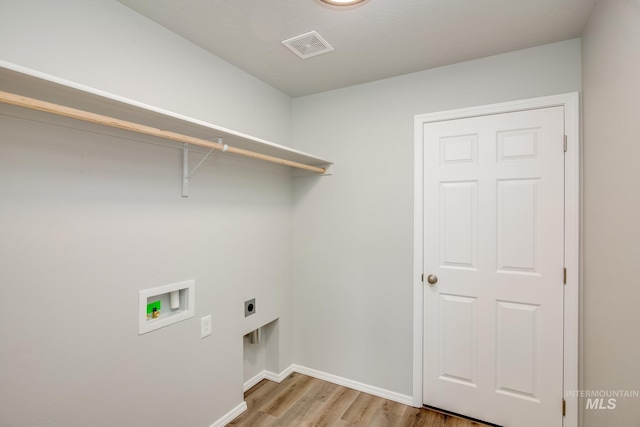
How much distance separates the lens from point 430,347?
7.51 ft

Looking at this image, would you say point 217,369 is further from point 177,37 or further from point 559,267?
point 559,267

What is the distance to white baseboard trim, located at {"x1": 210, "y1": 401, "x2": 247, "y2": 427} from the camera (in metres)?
2.09

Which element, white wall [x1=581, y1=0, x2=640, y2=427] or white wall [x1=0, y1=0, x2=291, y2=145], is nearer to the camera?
white wall [x1=581, y1=0, x2=640, y2=427]

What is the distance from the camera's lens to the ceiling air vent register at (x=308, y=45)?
185 cm

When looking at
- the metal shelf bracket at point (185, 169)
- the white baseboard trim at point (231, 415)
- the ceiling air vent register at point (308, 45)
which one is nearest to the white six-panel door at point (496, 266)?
the ceiling air vent register at point (308, 45)

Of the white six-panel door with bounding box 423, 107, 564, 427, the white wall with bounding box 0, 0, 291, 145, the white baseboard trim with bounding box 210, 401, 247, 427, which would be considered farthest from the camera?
the white baseboard trim with bounding box 210, 401, 247, 427

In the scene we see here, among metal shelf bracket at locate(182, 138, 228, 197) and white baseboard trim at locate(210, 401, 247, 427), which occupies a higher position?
metal shelf bracket at locate(182, 138, 228, 197)

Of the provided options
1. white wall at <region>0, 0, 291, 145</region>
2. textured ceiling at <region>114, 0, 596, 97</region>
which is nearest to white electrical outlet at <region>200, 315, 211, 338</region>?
white wall at <region>0, 0, 291, 145</region>

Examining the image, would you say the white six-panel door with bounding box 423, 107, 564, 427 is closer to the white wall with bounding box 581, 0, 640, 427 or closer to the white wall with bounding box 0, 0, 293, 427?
the white wall with bounding box 581, 0, 640, 427

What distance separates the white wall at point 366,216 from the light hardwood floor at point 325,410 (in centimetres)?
15

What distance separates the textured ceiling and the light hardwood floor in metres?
2.43

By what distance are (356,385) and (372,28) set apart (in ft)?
8.26

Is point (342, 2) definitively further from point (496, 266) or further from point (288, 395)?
point (288, 395)

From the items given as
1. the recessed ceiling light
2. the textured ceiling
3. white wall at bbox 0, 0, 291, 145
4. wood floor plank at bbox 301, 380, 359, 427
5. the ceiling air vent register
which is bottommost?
wood floor plank at bbox 301, 380, 359, 427
